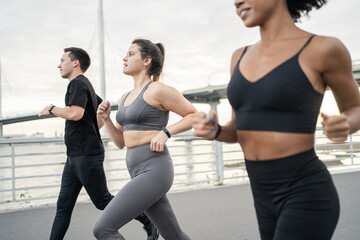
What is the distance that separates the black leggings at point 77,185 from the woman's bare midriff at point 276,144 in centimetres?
150

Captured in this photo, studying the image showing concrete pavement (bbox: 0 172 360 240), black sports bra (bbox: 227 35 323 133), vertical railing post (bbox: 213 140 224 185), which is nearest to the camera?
black sports bra (bbox: 227 35 323 133)

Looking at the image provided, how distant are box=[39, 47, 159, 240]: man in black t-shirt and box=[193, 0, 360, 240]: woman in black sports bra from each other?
4.64 ft

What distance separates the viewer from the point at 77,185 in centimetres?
235

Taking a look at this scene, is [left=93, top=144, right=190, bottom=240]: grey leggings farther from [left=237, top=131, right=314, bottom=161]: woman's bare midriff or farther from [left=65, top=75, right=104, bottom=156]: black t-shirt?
[left=237, top=131, right=314, bottom=161]: woman's bare midriff

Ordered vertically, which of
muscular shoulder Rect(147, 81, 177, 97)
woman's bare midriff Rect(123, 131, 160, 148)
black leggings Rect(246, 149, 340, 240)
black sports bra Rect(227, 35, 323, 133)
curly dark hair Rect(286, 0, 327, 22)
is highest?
curly dark hair Rect(286, 0, 327, 22)

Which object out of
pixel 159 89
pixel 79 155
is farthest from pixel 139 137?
pixel 79 155

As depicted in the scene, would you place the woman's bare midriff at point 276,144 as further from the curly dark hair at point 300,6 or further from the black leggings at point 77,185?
the black leggings at point 77,185

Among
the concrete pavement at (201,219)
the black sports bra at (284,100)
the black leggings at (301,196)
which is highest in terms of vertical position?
the black sports bra at (284,100)

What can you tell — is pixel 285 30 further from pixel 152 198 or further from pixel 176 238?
pixel 176 238

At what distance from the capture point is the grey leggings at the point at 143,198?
5.36 feet

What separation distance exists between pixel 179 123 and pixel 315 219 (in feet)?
3.66

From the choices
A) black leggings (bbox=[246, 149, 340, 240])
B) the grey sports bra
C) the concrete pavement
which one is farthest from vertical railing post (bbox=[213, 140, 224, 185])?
black leggings (bbox=[246, 149, 340, 240])

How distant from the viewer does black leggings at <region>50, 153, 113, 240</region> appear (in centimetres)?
227

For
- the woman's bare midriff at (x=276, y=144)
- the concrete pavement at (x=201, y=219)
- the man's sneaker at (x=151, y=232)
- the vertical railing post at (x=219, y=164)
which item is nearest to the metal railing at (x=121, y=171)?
the vertical railing post at (x=219, y=164)
